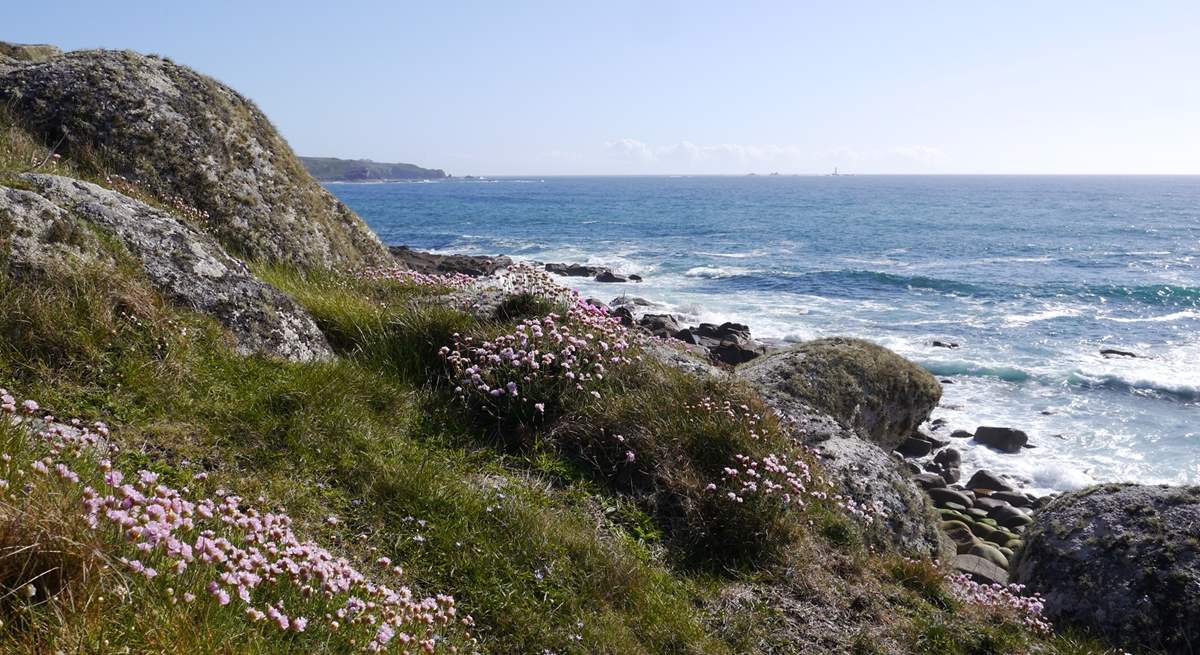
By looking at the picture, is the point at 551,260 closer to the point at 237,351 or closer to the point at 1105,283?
the point at 1105,283

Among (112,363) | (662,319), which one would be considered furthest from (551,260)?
(112,363)

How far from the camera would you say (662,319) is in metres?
24.9

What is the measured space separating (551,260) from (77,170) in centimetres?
3643

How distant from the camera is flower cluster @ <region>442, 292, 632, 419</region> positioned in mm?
6449

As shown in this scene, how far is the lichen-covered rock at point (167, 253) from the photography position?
Result: 5.72 meters

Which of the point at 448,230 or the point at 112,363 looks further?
the point at 448,230

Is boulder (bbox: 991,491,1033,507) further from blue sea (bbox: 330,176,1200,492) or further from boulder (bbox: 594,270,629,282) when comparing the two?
boulder (bbox: 594,270,629,282)

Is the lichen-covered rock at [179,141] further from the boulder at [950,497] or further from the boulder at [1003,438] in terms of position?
the boulder at [1003,438]

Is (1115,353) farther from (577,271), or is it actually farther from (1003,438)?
(577,271)

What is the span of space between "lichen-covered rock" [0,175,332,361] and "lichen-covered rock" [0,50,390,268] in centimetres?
327

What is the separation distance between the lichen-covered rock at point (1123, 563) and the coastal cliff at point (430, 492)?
23 mm

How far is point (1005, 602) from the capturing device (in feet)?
18.9

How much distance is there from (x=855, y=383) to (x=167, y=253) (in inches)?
316

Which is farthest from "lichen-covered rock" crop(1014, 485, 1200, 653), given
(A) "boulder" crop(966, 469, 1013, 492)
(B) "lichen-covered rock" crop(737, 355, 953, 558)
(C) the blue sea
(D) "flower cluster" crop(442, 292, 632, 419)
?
(C) the blue sea
